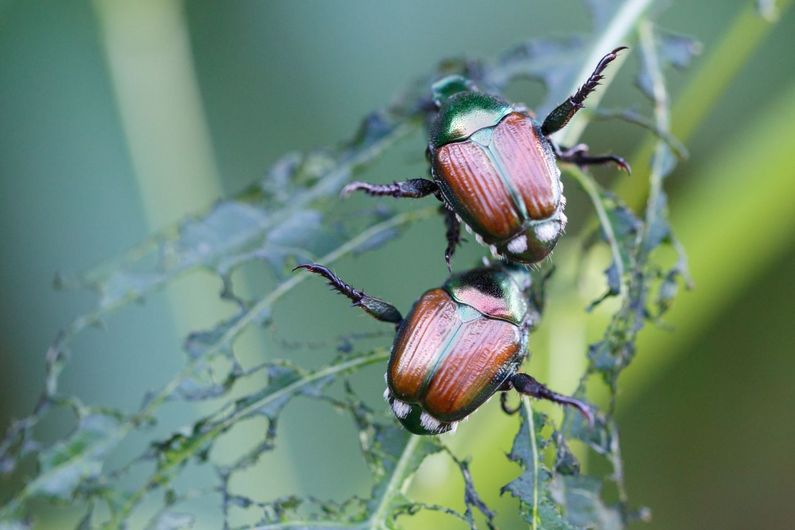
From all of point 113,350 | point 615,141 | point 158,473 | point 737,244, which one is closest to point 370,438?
point 158,473

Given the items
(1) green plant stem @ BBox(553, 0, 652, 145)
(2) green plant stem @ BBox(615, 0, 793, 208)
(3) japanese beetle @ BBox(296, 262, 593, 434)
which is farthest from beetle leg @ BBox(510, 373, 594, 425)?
(2) green plant stem @ BBox(615, 0, 793, 208)

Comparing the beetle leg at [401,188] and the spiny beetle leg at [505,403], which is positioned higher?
the beetle leg at [401,188]

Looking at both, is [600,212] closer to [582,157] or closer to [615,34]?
[582,157]

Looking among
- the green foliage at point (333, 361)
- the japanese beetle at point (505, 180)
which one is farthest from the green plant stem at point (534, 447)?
the japanese beetle at point (505, 180)

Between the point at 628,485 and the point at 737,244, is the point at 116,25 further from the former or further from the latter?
the point at 628,485

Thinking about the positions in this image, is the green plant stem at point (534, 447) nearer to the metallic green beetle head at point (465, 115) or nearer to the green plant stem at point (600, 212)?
the green plant stem at point (600, 212)

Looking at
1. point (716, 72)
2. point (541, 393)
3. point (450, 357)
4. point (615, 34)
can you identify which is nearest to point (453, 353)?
point (450, 357)

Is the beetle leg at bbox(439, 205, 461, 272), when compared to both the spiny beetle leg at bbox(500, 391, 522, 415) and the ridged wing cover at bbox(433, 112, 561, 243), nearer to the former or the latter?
the ridged wing cover at bbox(433, 112, 561, 243)
